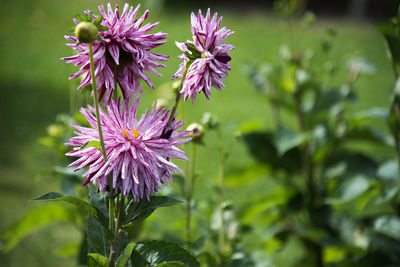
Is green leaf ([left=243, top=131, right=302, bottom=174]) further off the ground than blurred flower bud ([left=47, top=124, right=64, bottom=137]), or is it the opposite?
blurred flower bud ([left=47, top=124, right=64, bottom=137])

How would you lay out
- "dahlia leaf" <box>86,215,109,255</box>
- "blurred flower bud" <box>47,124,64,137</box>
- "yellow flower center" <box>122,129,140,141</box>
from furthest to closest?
"blurred flower bud" <box>47,124,64,137</box> → "dahlia leaf" <box>86,215,109,255</box> → "yellow flower center" <box>122,129,140,141</box>

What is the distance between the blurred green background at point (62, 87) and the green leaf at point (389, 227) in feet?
1.54

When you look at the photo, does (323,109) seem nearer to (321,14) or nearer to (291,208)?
(291,208)

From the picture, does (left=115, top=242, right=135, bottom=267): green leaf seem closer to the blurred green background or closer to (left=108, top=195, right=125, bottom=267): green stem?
(left=108, top=195, right=125, bottom=267): green stem

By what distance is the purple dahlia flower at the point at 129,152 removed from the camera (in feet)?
2.24

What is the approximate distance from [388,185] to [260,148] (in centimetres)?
51

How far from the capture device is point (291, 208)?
1678mm

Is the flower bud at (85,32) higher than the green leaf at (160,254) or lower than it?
higher

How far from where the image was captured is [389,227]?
129 cm

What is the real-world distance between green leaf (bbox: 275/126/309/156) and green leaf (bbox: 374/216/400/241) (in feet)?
1.18

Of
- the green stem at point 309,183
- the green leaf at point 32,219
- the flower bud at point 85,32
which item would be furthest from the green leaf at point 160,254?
the green stem at point 309,183

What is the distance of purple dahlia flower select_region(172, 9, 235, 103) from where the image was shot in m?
0.70

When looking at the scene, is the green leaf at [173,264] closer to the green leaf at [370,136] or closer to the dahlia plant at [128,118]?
the dahlia plant at [128,118]

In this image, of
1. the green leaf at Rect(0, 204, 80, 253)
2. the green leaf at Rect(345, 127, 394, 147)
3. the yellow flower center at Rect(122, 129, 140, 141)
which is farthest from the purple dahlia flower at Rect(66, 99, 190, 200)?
the green leaf at Rect(345, 127, 394, 147)
